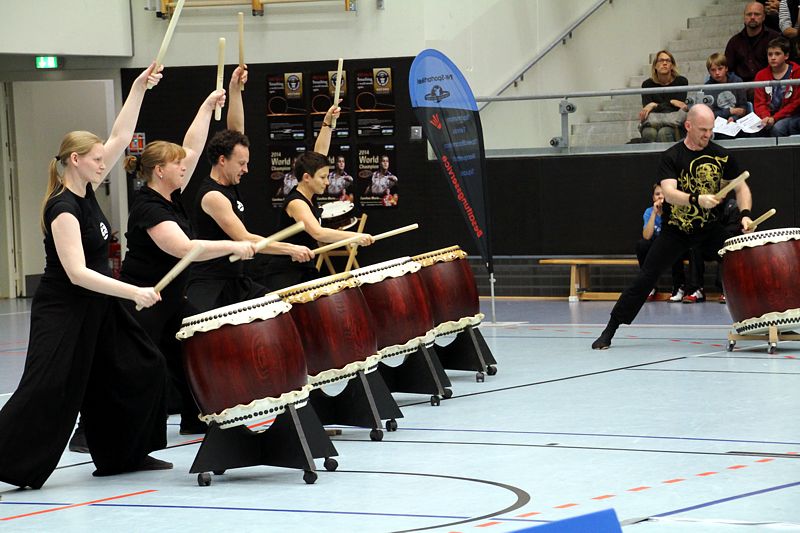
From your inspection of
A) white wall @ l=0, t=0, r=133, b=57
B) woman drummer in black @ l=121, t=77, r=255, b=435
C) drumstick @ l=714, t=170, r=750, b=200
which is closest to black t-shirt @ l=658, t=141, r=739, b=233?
drumstick @ l=714, t=170, r=750, b=200

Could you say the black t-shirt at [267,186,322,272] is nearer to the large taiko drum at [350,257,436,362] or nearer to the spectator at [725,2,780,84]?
the large taiko drum at [350,257,436,362]

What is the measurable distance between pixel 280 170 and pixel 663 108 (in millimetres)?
4719

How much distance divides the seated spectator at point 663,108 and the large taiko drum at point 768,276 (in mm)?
4291

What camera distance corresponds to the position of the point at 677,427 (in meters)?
6.43

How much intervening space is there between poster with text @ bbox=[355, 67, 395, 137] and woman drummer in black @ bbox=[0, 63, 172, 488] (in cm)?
918

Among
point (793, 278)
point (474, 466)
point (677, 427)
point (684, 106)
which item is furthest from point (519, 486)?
point (684, 106)

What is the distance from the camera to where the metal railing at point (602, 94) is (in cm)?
1266

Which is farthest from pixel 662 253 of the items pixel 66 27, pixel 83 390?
pixel 66 27

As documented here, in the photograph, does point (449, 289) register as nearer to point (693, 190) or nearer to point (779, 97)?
point (693, 190)

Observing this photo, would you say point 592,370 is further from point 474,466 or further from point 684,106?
point 684,106

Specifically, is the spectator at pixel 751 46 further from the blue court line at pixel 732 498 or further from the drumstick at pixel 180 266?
the drumstick at pixel 180 266

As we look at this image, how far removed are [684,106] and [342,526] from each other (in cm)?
919

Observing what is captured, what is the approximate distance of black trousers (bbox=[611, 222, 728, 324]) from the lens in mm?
9297

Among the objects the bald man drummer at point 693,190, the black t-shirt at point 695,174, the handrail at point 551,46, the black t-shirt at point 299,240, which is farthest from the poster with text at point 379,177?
the black t-shirt at point 299,240
